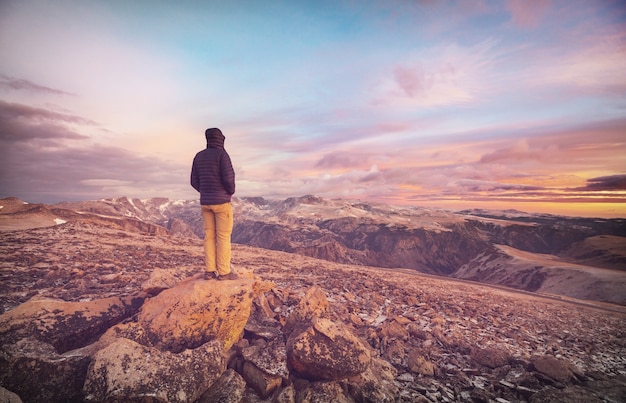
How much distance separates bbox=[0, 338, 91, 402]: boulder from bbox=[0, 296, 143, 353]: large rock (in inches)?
17.7

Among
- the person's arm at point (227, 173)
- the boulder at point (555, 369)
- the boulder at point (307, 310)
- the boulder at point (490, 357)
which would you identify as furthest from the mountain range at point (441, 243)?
the boulder at point (555, 369)

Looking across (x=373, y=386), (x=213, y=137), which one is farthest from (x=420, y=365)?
(x=213, y=137)

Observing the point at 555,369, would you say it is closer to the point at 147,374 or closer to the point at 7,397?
the point at 147,374

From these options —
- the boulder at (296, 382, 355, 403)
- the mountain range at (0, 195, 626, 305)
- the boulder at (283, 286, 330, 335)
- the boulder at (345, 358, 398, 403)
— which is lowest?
the mountain range at (0, 195, 626, 305)

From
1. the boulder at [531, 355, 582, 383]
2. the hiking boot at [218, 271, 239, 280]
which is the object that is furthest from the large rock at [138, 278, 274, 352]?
the boulder at [531, 355, 582, 383]

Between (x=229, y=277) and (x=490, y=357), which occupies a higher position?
(x=229, y=277)

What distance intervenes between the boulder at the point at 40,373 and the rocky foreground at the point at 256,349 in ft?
0.04

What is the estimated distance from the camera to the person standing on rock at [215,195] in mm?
5777

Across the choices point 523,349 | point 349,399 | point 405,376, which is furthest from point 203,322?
A: point 523,349

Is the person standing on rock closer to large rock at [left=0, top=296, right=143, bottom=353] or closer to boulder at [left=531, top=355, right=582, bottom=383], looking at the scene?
large rock at [left=0, top=296, right=143, bottom=353]

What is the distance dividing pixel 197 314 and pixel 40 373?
7.21ft

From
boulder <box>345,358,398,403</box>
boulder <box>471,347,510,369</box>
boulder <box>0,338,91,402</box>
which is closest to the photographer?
boulder <box>0,338,91,402</box>

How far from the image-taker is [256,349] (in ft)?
18.1

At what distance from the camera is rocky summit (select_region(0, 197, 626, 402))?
4.13m
